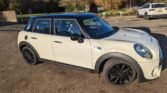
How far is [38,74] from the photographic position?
5754 mm

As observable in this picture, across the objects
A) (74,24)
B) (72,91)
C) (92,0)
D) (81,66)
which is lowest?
(72,91)

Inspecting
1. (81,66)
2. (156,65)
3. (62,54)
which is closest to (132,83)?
(156,65)

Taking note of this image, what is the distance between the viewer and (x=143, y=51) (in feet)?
14.7

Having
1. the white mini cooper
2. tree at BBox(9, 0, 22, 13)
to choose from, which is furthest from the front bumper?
tree at BBox(9, 0, 22, 13)

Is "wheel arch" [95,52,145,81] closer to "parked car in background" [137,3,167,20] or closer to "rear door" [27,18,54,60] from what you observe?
"rear door" [27,18,54,60]

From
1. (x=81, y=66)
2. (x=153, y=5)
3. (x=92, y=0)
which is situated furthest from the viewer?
(x=92, y=0)

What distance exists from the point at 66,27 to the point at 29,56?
1.77 m

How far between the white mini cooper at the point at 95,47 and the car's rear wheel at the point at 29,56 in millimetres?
56

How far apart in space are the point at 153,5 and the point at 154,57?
56.0 ft

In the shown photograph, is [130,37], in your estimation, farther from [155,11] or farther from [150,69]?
[155,11]

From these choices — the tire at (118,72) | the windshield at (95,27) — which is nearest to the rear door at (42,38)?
the windshield at (95,27)

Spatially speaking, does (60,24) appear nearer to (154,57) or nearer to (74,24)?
(74,24)

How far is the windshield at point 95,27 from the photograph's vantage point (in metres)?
5.12

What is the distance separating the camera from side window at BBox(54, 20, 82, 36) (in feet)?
17.2
